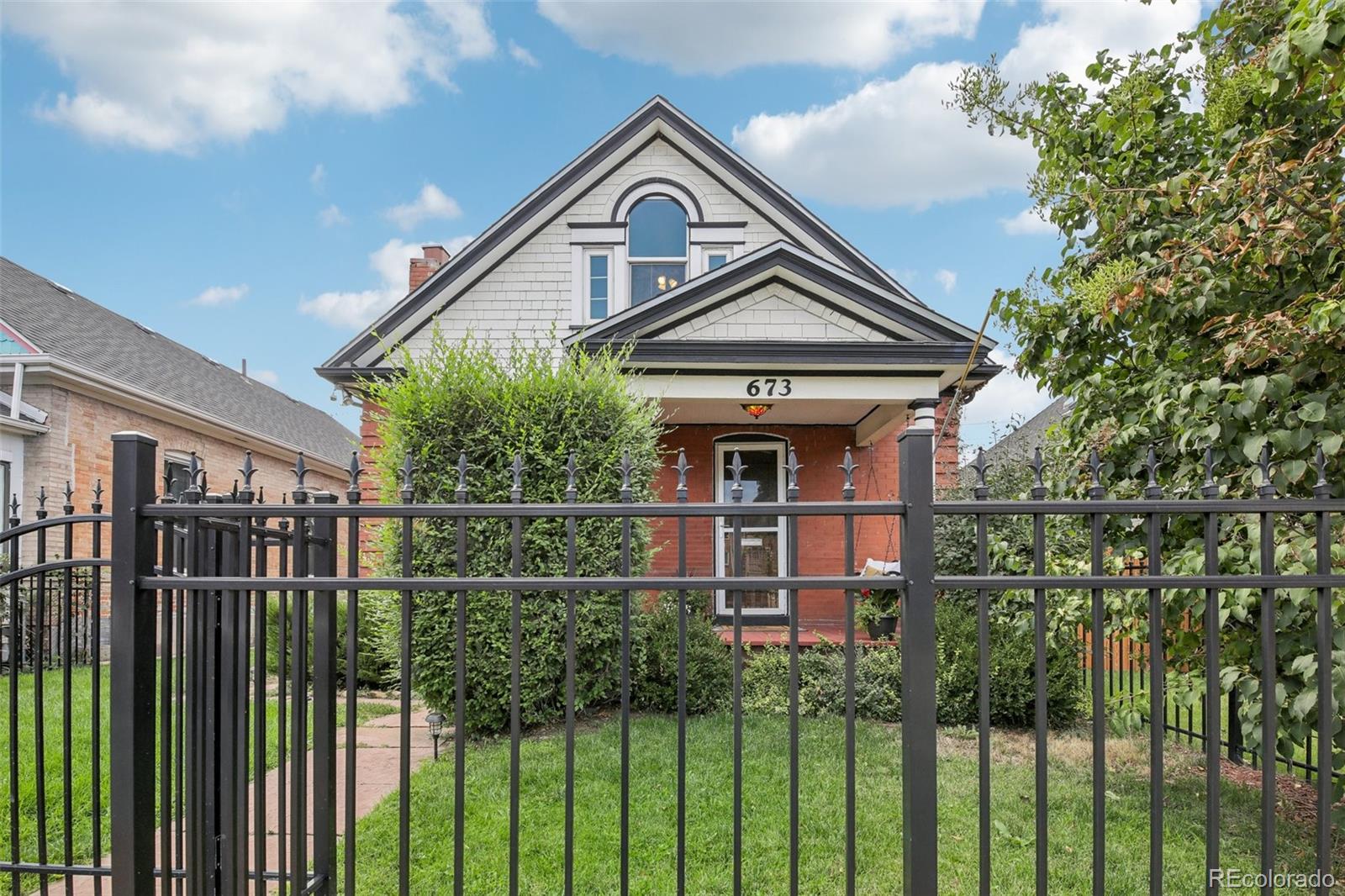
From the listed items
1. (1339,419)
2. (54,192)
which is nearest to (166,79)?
(54,192)

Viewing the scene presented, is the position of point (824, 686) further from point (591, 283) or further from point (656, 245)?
point (656, 245)

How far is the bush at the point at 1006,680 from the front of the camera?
20.2ft

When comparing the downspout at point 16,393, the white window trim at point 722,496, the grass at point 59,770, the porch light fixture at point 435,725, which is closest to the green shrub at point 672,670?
the porch light fixture at point 435,725

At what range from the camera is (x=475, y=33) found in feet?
36.6

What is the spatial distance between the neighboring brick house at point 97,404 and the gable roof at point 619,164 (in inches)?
149

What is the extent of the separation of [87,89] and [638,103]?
14267 millimetres

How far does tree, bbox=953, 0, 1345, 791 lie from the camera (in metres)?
2.69

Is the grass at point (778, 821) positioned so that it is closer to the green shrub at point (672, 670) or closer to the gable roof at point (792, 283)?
the green shrub at point (672, 670)

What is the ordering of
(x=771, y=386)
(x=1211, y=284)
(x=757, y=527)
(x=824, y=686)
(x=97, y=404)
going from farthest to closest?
1. (x=97, y=404)
2. (x=757, y=527)
3. (x=771, y=386)
4. (x=824, y=686)
5. (x=1211, y=284)

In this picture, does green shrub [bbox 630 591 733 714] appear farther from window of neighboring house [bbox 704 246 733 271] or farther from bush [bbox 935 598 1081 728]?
window of neighboring house [bbox 704 246 733 271]

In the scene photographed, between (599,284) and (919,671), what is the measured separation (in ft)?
31.2

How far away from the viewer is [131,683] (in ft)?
7.38

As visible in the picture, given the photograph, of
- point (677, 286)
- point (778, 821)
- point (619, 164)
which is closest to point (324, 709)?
point (778, 821)

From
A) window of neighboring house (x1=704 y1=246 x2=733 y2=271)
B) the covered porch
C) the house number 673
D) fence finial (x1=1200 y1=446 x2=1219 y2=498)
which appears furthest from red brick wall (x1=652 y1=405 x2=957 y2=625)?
fence finial (x1=1200 y1=446 x2=1219 y2=498)
